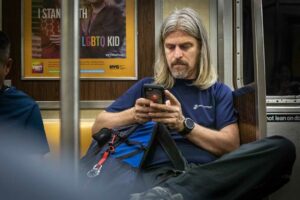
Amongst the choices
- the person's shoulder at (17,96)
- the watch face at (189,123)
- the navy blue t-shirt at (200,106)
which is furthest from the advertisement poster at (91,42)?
Result: the watch face at (189,123)

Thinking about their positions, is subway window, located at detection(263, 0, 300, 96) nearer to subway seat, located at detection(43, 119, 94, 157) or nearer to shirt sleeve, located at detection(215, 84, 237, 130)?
shirt sleeve, located at detection(215, 84, 237, 130)

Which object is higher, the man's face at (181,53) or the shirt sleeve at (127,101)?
the man's face at (181,53)

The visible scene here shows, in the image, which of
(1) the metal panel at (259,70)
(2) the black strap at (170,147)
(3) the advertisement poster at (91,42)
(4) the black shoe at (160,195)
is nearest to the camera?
(4) the black shoe at (160,195)

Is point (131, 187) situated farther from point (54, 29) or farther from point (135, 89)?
point (54, 29)

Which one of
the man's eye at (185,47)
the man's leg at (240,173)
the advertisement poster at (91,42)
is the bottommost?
the man's leg at (240,173)

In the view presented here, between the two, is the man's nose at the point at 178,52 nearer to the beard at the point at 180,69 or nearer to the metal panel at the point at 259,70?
the beard at the point at 180,69

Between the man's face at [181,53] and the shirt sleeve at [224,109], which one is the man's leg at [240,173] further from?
the man's face at [181,53]

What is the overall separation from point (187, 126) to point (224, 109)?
27 centimetres

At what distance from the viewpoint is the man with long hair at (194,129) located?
1.54 meters

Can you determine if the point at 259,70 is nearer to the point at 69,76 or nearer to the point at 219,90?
the point at 219,90

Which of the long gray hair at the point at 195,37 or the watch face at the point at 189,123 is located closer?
the watch face at the point at 189,123

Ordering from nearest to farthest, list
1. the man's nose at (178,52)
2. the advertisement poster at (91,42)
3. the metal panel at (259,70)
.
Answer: the metal panel at (259,70) < the man's nose at (178,52) < the advertisement poster at (91,42)

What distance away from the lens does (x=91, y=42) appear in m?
3.18

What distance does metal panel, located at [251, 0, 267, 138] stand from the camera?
1.65m
